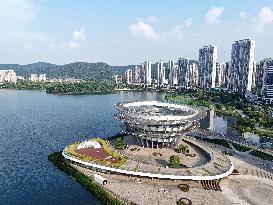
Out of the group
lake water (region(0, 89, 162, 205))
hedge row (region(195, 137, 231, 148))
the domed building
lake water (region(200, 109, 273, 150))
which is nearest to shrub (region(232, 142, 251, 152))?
hedge row (region(195, 137, 231, 148))

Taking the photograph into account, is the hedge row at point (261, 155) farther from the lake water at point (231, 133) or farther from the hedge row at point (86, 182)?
the hedge row at point (86, 182)

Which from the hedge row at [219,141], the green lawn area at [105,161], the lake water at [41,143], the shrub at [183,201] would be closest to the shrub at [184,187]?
the shrub at [183,201]

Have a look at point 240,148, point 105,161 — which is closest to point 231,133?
point 240,148

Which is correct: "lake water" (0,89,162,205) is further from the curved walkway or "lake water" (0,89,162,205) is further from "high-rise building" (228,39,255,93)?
"high-rise building" (228,39,255,93)

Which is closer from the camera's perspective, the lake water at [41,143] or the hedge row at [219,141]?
the lake water at [41,143]

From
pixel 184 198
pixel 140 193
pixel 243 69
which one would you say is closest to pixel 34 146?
pixel 140 193
